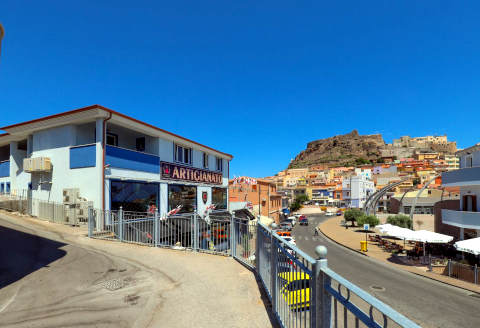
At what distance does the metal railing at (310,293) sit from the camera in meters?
1.80

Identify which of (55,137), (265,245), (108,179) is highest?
(55,137)

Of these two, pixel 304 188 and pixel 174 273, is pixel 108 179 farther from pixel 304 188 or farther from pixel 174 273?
pixel 304 188

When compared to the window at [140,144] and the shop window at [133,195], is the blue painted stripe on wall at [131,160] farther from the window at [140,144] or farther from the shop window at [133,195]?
the window at [140,144]

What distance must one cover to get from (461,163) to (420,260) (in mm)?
11145

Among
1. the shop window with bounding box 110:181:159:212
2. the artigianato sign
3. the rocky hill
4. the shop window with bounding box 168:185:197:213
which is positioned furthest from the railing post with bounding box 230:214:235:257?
the rocky hill

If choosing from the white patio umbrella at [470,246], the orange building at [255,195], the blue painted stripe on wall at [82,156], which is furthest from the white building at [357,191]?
the blue painted stripe on wall at [82,156]

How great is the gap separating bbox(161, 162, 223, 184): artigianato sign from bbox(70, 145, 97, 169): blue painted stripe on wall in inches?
190

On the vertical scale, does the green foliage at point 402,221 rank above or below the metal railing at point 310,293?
below

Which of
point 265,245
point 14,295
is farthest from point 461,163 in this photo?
point 14,295

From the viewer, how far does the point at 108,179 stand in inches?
548

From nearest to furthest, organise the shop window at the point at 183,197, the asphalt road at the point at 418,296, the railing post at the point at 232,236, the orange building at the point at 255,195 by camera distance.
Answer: the railing post at the point at 232,236, the asphalt road at the point at 418,296, the shop window at the point at 183,197, the orange building at the point at 255,195

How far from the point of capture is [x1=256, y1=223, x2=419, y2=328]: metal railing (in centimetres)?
180

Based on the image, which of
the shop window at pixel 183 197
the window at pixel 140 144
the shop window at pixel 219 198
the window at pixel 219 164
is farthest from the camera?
the window at pixel 219 164

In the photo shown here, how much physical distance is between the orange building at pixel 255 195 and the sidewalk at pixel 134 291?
25351 millimetres
